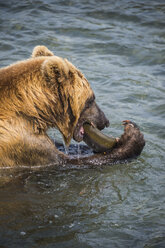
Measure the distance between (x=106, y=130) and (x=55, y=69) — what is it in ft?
8.24

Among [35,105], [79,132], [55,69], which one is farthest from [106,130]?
[55,69]

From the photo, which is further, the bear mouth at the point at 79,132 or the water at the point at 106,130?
the bear mouth at the point at 79,132

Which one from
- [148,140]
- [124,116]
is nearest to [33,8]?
[124,116]

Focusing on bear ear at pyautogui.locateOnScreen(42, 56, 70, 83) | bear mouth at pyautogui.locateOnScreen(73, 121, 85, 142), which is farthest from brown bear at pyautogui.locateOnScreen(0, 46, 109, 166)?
bear mouth at pyautogui.locateOnScreen(73, 121, 85, 142)

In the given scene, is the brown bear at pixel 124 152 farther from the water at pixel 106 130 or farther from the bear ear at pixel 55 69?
the bear ear at pixel 55 69

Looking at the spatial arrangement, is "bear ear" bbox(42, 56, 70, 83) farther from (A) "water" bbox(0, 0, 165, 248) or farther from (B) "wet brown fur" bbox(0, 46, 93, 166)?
(A) "water" bbox(0, 0, 165, 248)

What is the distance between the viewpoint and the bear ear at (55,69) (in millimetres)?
4609

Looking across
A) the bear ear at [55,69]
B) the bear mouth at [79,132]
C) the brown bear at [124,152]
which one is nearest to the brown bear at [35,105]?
the bear ear at [55,69]

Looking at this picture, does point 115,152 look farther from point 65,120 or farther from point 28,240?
point 28,240

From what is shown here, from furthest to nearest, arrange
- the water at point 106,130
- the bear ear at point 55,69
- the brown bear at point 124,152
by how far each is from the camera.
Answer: the brown bear at point 124,152 → the bear ear at point 55,69 → the water at point 106,130

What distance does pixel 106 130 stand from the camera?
22.8 feet

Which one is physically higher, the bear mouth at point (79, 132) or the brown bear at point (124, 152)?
the bear mouth at point (79, 132)

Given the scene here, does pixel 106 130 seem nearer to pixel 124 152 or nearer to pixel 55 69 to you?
pixel 124 152

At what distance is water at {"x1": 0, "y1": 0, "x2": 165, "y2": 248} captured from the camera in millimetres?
4176
